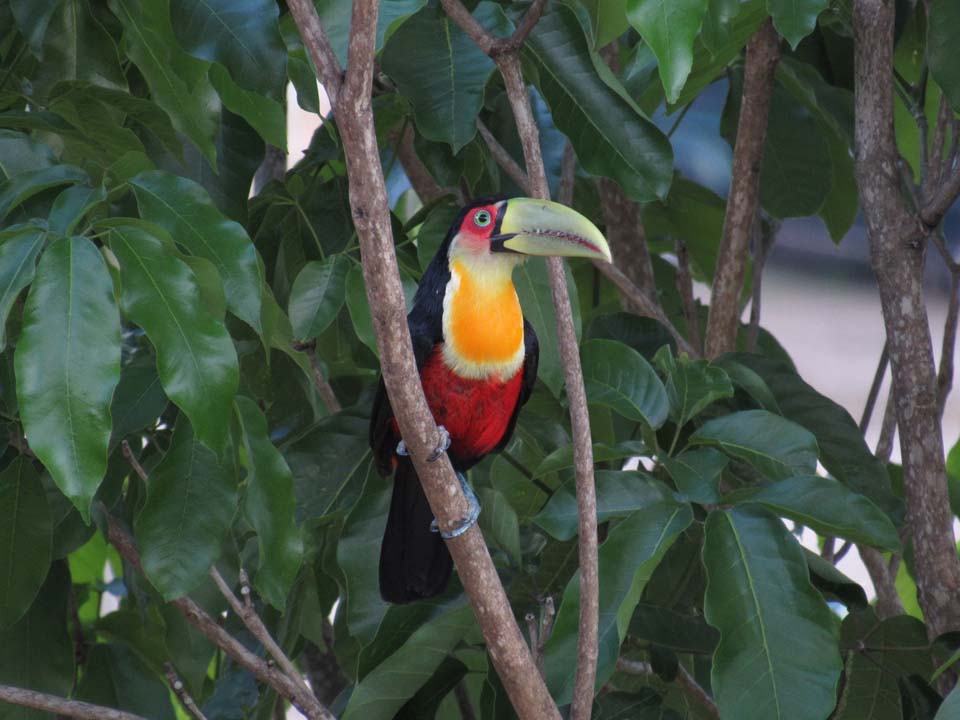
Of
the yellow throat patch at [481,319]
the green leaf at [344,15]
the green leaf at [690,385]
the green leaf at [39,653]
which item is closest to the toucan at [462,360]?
the yellow throat patch at [481,319]

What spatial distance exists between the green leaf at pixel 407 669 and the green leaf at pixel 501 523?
0.17 meters

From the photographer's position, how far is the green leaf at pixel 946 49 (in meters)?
2.06

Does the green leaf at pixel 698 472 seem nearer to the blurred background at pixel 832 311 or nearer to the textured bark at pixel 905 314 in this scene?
the textured bark at pixel 905 314

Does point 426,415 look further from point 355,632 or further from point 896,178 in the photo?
point 896,178

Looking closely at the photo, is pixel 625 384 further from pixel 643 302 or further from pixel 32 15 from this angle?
pixel 32 15

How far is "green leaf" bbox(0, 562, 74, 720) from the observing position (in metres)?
2.30

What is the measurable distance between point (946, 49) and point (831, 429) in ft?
2.37

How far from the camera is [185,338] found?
1.56 m

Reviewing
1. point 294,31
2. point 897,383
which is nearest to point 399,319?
point 294,31

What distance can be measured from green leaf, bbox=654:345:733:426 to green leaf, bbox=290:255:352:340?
539 mm

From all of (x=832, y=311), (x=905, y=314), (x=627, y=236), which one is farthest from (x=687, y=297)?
(x=832, y=311)

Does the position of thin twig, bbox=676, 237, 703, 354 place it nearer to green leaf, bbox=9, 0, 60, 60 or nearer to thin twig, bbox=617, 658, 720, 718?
thin twig, bbox=617, 658, 720, 718

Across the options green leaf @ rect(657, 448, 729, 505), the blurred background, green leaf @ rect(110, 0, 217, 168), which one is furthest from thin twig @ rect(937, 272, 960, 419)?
the blurred background

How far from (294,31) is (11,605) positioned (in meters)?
0.98
